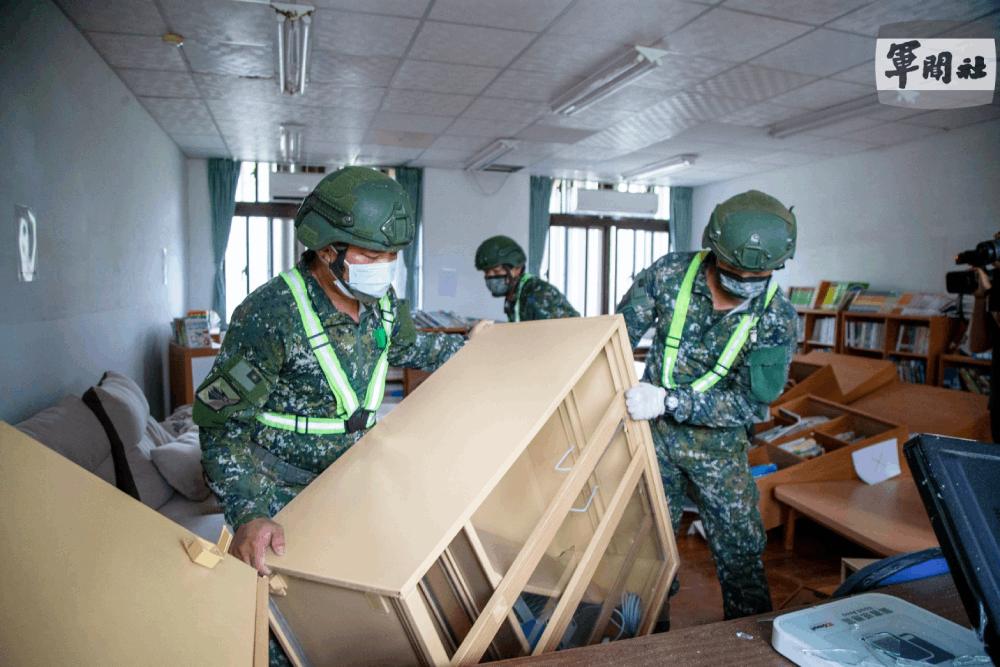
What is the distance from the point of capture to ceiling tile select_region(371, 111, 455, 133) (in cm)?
556

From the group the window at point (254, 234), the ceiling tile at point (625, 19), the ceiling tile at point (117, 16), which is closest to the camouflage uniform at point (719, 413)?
the ceiling tile at point (625, 19)

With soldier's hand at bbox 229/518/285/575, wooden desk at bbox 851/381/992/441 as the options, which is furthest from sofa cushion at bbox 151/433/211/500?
wooden desk at bbox 851/381/992/441

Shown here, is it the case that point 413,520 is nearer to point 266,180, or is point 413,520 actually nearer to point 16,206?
point 16,206

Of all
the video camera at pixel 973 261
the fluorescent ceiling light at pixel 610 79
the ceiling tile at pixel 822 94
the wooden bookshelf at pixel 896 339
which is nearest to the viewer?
the video camera at pixel 973 261

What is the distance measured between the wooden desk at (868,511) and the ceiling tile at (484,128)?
3926 millimetres

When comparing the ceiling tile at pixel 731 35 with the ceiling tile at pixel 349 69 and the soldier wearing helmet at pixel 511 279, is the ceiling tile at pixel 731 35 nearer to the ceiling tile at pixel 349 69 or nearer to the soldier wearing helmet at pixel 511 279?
the soldier wearing helmet at pixel 511 279

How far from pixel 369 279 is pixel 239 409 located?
1.35ft

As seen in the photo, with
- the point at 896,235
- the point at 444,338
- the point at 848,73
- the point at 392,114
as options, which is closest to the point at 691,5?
the point at 848,73

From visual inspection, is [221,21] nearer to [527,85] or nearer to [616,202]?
[527,85]

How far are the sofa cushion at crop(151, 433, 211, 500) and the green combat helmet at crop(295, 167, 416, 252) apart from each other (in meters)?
1.86

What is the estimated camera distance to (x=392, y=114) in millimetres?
5520

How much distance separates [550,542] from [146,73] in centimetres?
464

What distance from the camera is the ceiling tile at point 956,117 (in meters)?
Result: 5.10

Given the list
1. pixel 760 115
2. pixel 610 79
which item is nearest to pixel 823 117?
pixel 760 115
